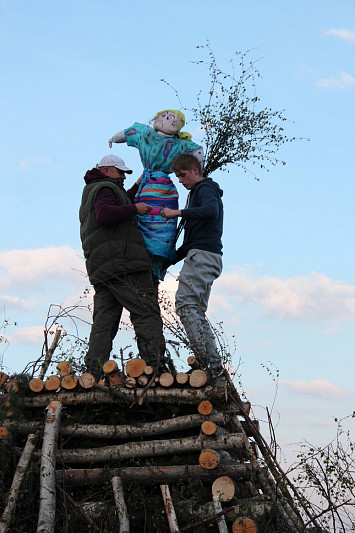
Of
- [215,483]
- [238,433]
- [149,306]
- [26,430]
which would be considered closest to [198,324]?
[149,306]

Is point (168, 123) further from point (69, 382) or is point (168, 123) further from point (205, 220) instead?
point (69, 382)

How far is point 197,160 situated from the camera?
8008mm

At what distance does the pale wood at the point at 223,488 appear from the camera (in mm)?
6699

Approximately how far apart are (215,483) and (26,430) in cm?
214

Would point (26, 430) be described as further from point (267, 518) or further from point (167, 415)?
point (267, 518)

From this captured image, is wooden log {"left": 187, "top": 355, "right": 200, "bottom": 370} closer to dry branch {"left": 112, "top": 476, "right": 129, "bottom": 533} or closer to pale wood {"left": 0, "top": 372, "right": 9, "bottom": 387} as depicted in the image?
dry branch {"left": 112, "top": 476, "right": 129, "bottom": 533}

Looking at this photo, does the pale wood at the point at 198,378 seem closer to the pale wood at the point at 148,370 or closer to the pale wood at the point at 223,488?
the pale wood at the point at 148,370

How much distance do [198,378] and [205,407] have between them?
0.31 meters

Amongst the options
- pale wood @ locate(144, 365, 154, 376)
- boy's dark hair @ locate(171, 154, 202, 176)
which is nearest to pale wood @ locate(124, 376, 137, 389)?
Answer: pale wood @ locate(144, 365, 154, 376)

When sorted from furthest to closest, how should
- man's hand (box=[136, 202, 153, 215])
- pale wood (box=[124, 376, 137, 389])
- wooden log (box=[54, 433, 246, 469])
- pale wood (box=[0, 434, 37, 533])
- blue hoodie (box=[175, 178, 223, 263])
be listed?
man's hand (box=[136, 202, 153, 215]) → blue hoodie (box=[175, 178, 223, 263]) → pale wood (box=[124, 376, 137, 389]) → wooden log (box=[54, 433, 246, 469]) → pale wood (box=[0, 434, 37, 533])

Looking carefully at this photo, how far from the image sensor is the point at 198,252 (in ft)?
25.5

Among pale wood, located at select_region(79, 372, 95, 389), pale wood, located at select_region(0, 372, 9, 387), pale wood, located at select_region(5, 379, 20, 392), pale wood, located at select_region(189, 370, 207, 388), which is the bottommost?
pale wood, located at select_region(189, 370, 207, 388)

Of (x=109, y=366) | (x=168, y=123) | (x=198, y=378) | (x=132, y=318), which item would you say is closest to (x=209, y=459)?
(x=198, y=378)

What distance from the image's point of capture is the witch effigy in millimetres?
8047
